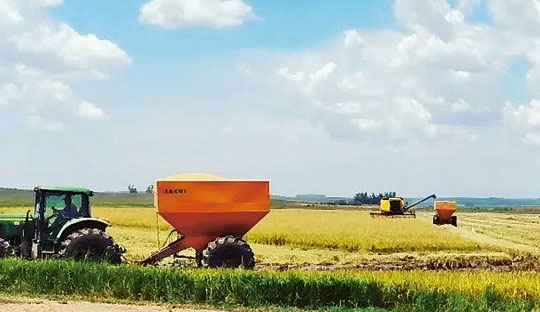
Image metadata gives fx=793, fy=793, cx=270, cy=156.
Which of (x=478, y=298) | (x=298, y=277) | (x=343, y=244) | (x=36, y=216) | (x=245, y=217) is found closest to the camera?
(x=478, y=298)

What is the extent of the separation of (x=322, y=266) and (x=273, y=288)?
381 inches

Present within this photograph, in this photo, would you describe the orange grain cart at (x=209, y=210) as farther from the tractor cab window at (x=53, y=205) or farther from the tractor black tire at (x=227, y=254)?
the tractor cab window at (x=53, y=205)

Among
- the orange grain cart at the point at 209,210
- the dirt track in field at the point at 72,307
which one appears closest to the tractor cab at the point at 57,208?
the orange grain cart at the point at 209,210

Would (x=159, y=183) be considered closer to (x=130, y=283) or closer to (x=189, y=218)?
(x=189, y=218)

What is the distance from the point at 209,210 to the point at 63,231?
3634 mm

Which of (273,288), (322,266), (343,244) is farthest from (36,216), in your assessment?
(343,244)

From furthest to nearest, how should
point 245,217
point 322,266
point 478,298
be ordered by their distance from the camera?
point 322,266
point 245,217
point 478,298

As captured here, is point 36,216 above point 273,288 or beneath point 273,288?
above

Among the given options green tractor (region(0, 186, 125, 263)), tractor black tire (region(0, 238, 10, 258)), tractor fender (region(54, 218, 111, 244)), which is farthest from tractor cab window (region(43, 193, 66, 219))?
tractor black tire (region(0, 238, 10, 258))

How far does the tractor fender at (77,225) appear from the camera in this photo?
1834cm

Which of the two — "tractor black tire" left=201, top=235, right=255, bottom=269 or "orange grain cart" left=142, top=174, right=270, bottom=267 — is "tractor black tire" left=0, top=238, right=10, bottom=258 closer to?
"orange grain cart" left=142, top=174, right=270, bottom=267

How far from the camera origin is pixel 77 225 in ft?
60.6

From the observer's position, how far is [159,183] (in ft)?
64.9

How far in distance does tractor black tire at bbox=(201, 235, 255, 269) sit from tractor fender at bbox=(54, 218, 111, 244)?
Answer: 258 centimetres
